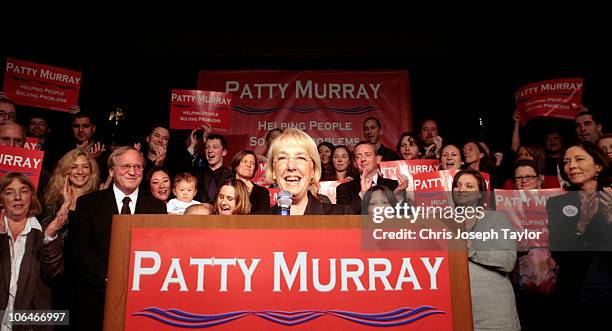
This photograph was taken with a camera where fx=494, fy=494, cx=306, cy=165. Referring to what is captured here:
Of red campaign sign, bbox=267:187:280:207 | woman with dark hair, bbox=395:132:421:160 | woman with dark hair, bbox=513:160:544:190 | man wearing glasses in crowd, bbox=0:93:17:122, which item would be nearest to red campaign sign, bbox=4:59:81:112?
man wearing glasses in crowd, bbox=0:93:17:122

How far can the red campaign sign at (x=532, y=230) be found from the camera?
3521mm

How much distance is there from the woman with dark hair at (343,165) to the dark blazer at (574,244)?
2128mm

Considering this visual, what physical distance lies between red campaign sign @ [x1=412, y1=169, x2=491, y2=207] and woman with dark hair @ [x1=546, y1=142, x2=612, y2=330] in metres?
0.90

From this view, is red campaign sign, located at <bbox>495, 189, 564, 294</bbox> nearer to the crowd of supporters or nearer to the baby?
the crowd of supporters

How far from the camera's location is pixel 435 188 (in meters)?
4.08

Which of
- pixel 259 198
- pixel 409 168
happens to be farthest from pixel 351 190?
pixel 259 198

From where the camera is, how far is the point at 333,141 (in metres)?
7.00

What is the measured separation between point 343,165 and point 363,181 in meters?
0.44

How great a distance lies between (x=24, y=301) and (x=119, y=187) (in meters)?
0.93

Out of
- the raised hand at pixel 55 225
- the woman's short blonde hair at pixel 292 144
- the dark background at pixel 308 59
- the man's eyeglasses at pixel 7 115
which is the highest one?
the dark background at pixel 308 59

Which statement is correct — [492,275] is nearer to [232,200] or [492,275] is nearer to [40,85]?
[232,200]

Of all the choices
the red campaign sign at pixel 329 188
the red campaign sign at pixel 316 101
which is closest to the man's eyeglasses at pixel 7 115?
the red campaign sign at pixel 316 101

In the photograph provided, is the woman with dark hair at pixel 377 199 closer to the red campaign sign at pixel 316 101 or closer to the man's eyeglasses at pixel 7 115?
the red campaign sign at pixel 316 101

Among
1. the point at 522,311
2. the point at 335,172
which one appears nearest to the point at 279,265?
the point at 522,311
